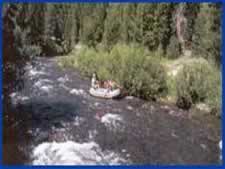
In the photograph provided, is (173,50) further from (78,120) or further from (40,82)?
(78,120)

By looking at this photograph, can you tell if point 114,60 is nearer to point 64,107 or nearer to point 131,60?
point 131,60

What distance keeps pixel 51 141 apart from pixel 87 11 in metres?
5.58

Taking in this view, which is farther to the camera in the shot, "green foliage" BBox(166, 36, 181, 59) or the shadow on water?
"green foliage" BBox(166, 36, 181, 59)

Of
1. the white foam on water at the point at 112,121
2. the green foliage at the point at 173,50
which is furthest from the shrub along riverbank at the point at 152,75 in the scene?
the white foam on water at the point at 112,121

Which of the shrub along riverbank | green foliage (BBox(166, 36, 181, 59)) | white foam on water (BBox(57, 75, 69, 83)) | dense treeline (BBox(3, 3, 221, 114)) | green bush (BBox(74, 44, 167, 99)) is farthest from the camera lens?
green foliage (BBox(166, 36, 181, 59))

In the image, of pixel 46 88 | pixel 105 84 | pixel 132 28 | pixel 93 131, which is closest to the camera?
pixel 93 131

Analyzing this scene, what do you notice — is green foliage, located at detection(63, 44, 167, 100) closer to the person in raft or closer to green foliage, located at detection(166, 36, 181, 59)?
the person in raft

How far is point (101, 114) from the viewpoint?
30.5ft

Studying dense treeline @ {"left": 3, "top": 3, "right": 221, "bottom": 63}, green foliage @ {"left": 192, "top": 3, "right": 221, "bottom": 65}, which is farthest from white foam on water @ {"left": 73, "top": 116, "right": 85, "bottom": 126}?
green foliage @ {"left": 192, "top": 3, "right": 221, "bottom": 65}

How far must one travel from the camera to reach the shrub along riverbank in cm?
996

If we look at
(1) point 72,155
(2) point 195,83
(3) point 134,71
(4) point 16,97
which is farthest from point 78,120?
(2) point 195,83

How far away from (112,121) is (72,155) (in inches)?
86.9

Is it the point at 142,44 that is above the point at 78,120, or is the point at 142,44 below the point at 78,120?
above

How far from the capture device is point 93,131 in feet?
27.0
